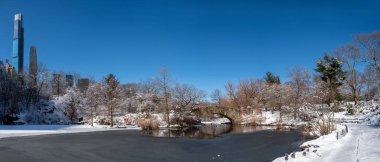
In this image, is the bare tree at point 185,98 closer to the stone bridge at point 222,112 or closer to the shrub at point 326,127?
the stone bridge at point 222,112

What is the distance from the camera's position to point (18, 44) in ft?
161

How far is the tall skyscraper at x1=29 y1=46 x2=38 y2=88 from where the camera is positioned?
42638 mm

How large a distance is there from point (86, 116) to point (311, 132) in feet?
108

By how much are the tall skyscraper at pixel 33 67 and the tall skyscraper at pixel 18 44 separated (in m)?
1.74

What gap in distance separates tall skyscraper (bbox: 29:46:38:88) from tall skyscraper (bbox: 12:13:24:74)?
1.74m

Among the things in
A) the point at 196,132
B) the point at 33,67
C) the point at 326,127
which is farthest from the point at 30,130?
the point at 326,127

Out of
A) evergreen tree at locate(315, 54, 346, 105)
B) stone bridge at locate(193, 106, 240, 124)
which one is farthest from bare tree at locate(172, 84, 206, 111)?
evergreen tree at locate(315, 54, 346, 105)

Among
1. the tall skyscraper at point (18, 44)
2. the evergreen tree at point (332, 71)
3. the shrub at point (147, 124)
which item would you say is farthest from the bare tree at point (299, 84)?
the tall skyscraper at point (18, 44)

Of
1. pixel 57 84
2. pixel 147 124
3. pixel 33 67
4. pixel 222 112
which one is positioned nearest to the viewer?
pixel 147 124

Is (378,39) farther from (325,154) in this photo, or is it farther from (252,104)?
(325,154)

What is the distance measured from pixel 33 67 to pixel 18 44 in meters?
6.42

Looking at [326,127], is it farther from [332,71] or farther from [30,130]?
[332,71]

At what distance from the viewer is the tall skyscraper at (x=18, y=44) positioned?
159 feet

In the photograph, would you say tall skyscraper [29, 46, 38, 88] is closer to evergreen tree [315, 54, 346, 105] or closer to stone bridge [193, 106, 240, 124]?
stone bridge [193, 106, 240, 124]
